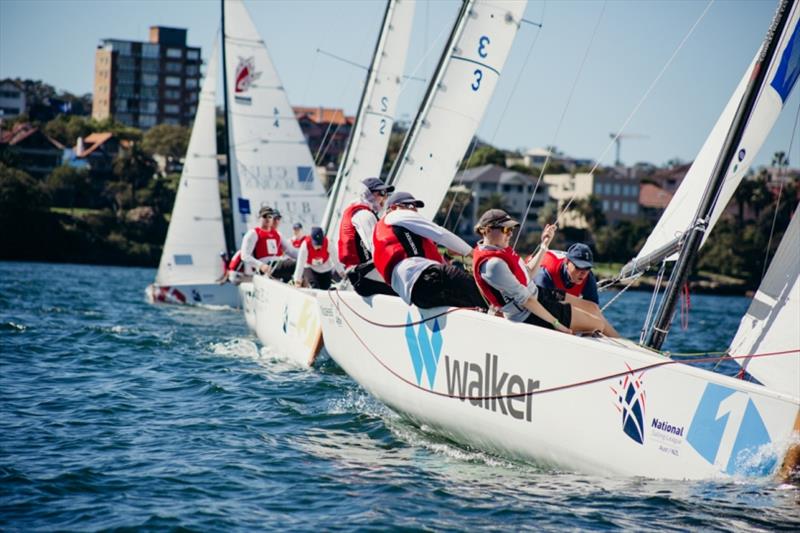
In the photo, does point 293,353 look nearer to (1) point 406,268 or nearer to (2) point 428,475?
(1) point 406,268

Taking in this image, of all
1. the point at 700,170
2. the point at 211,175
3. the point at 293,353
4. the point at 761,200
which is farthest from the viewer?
the point at 761,200

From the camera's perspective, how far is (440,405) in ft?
23.7

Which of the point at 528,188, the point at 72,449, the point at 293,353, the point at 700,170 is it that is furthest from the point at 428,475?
the point at 528,188

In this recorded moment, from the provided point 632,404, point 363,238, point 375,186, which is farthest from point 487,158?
point 632,404

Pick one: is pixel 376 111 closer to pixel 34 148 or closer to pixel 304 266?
pixel 304 266

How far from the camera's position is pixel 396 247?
7359 millimetres

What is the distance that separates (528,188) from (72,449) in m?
85.0

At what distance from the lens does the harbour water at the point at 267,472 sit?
5.28 metres

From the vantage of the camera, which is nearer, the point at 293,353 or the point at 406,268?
the point at 406,268

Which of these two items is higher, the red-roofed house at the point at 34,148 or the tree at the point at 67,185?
the red-roofed house at the point at 34,148

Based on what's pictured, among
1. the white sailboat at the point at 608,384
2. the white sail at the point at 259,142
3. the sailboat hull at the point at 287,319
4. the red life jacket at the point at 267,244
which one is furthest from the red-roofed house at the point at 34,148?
the white sailboat at the point at 608,384

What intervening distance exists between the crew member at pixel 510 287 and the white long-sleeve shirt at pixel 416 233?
0.36 meters

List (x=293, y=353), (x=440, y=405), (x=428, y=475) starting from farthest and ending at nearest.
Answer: (x=293, y=353) < (x=440, y=405) < (x=428, y=475)

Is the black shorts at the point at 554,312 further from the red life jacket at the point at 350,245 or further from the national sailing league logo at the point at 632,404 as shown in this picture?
the red life jacket at the point at 350,245
